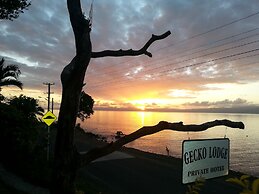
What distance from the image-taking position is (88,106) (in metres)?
75.4

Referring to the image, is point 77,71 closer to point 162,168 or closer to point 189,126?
point 189,126

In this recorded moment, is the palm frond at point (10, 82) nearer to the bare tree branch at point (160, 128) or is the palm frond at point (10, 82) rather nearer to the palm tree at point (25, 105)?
A: the palm tree at point (25, 105)

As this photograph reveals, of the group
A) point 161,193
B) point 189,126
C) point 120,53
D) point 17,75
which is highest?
point 17,75

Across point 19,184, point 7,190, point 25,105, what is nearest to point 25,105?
point 25,105

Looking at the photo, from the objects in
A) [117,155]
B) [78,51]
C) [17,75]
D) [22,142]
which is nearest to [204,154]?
[78,51]

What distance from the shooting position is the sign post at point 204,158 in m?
3.70

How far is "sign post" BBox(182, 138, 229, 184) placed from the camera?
12.1ft

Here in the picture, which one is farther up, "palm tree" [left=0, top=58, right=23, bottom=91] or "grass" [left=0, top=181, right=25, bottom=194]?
"palm tree" [left=0, top=58, right=23, bottom=91]

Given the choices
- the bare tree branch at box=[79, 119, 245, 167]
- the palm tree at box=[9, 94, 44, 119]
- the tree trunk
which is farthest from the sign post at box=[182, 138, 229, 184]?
the palm tree at box=[9, 94, 44, 119]

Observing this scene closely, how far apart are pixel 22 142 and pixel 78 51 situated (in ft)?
44.3

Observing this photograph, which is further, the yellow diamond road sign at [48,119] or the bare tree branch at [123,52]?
the yellow diamond road sign at [48,119]

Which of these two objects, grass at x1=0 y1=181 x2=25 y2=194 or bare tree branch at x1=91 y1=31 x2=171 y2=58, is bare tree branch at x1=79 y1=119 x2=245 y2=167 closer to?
bare tree branch at x1=91 y1=31 x2=171 y2=58

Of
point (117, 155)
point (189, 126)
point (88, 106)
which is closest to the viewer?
point (189, 126)

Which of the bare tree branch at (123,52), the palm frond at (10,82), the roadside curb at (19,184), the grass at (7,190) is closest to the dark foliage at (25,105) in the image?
the palm frond at (10,82)
